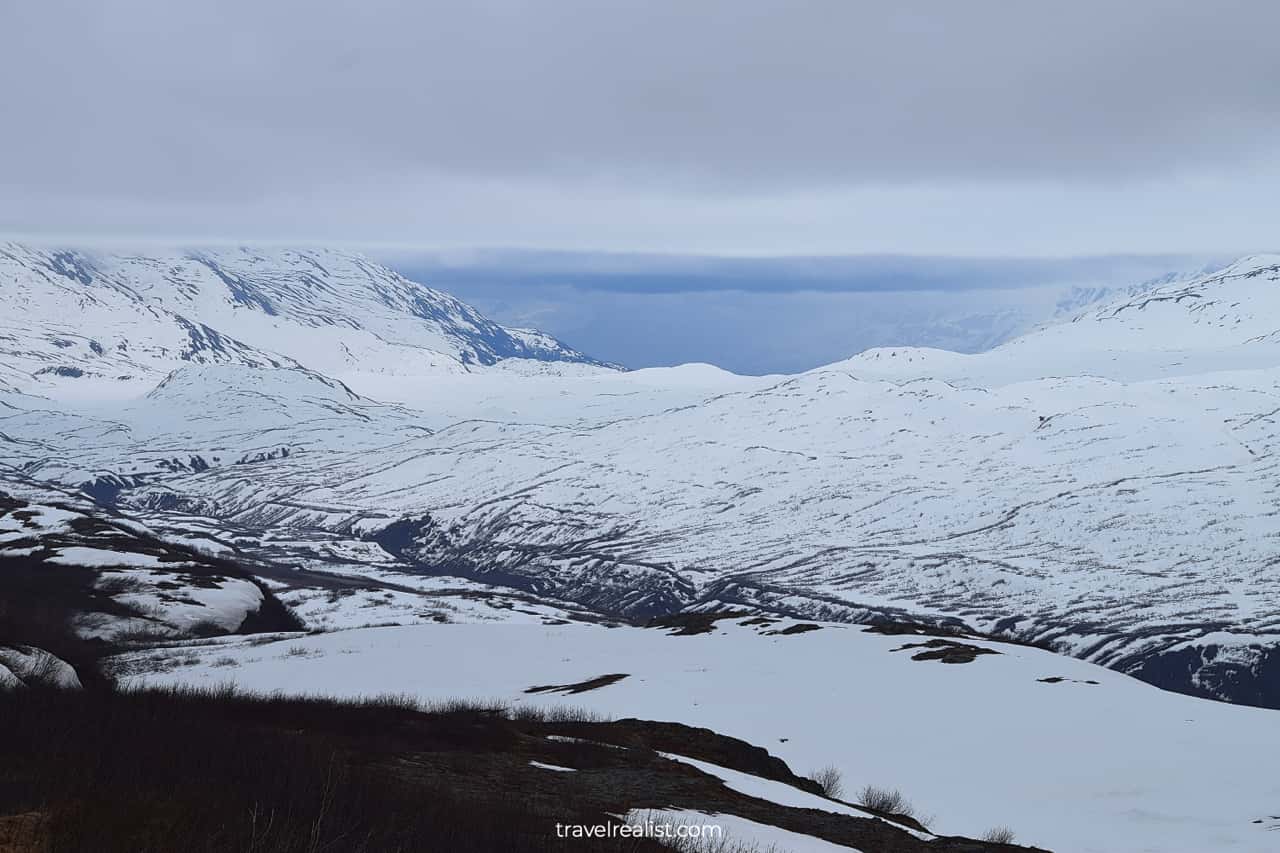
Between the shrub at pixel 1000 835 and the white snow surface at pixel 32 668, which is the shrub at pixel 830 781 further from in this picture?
the white snow surface at pixel 32 668

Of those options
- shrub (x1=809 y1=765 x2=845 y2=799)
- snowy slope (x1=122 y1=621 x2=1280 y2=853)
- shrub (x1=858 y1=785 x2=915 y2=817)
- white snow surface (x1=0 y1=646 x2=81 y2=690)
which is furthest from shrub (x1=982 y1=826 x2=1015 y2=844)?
white snow surface (x1=0 y1=646 x2=81 y2=690)

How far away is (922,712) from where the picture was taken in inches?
1534

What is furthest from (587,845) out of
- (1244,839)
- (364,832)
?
(1244,839)

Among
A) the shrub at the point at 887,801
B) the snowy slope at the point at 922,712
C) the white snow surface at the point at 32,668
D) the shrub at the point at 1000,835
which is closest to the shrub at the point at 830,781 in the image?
the snowy slope at the point at 922,712

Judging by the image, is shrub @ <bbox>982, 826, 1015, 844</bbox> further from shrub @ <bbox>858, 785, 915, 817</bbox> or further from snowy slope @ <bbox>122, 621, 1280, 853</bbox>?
shrub @ <bbox>858, 785, 915, 817</bbox>

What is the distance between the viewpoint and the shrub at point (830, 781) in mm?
27766

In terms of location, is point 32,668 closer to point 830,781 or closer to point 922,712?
point 830,781

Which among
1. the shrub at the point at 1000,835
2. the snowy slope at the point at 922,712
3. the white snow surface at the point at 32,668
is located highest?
the white snow surface at the point at 32,668

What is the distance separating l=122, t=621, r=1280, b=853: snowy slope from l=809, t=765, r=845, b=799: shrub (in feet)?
1.28

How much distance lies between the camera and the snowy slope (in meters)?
25.6

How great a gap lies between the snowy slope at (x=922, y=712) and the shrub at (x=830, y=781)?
390 millimetres

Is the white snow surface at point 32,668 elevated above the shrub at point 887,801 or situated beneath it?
elevated above

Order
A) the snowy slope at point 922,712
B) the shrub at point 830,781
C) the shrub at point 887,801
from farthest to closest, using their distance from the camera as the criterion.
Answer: the shrub at point 830,781
the shrub at point 887,801
the snowy slope at point 922,712

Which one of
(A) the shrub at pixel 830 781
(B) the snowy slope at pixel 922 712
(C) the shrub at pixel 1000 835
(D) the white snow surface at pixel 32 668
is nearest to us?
(D) the white snow surface at pixel 32 668
